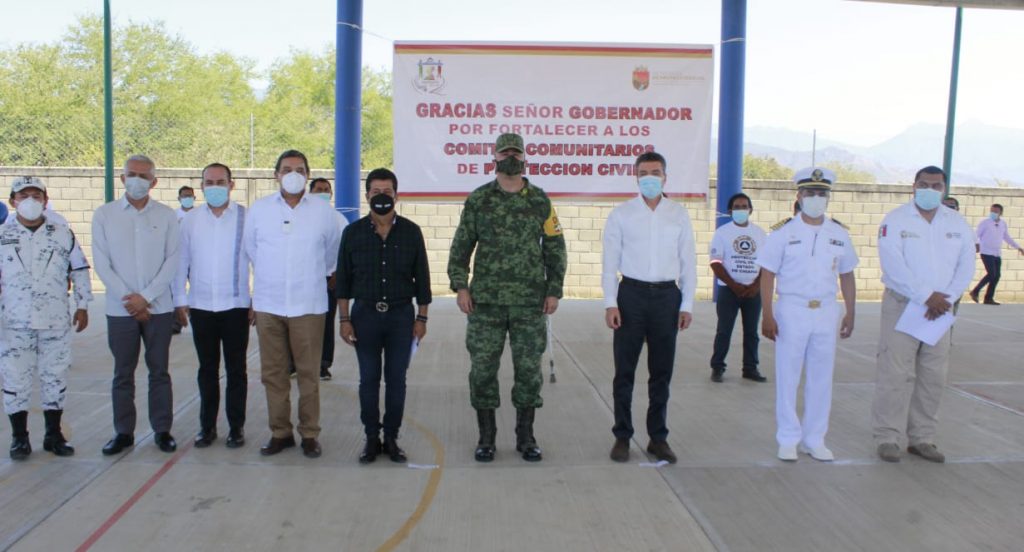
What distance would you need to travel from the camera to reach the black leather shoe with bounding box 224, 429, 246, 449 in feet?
17.2

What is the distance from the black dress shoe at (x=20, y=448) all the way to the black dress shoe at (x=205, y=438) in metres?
0.97

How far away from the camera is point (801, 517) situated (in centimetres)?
417

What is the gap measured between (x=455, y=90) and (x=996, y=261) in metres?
10.6

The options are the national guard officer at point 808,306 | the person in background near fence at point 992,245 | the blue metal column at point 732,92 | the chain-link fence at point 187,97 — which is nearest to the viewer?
the national guard officer at point 808,306

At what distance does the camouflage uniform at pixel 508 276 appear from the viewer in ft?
16.0

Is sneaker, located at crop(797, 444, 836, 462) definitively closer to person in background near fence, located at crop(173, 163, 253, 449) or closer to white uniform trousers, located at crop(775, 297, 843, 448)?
white uniform trousers, located at crop(775, 297, 843, 448)

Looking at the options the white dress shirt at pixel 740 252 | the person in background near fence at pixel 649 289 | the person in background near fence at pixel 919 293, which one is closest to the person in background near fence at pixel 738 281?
the white dress shirt at pixel 740 252

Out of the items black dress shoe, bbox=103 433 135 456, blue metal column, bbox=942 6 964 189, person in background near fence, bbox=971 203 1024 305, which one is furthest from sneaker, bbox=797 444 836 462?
person in background near fence, bbox=971 203 1024 305

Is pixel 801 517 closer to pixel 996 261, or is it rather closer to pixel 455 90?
pixel 455 90

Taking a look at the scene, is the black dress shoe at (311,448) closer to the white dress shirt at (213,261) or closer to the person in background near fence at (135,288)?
the person in background near fence at (135,288)

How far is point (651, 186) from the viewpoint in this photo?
5020 mm

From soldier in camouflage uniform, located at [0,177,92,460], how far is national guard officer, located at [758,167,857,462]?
441 centimetres

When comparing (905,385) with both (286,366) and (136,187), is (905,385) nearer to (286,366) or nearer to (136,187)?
(286,366)

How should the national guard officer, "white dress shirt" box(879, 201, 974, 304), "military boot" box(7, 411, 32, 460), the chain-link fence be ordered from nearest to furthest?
1. "military boot" box(7, 411, 32, 460)
2. the national guard officer
3. "white dress shirt" box(879, 201, 974, 304)
4. the chain-link fence
